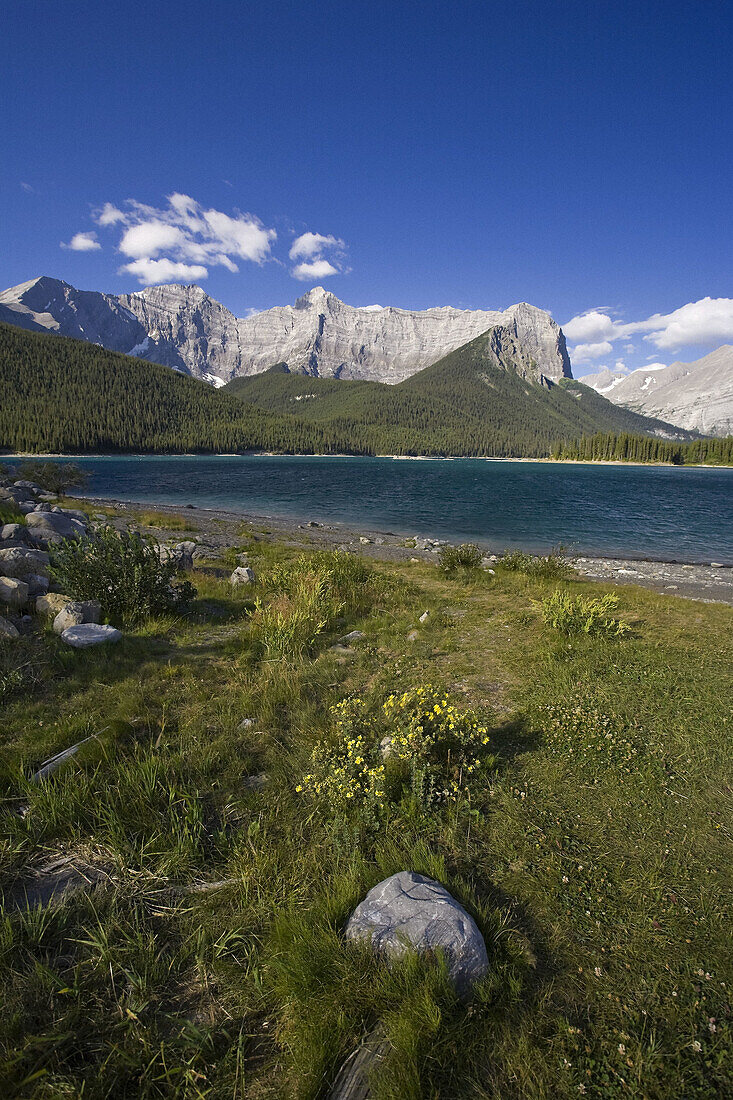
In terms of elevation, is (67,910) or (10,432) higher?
(10,432)

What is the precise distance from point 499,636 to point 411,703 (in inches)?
166

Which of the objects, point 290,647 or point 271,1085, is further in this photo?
point 290,647

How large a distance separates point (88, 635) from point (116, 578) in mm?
1946

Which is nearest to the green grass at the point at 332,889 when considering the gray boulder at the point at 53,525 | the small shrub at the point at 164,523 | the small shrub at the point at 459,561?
the small shrub at the point at 459,561

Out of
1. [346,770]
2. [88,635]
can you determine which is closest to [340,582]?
[88,635]

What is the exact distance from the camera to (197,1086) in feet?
7.97

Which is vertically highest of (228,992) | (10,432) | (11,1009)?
(10,432)

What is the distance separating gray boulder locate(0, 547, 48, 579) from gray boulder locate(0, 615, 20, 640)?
2054mm

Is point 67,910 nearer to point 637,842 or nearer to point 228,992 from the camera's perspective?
point 228,992

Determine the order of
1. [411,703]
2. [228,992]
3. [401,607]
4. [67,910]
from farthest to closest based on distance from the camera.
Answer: [401,607], [411,703], [67,910], [228,992]

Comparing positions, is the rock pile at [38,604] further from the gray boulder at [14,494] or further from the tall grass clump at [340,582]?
the gray boulder at [14,494]

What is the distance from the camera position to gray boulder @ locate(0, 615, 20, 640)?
25.0 ft

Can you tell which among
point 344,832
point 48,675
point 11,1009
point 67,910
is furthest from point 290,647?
point 11,1009

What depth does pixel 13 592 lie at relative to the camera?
902 cm
